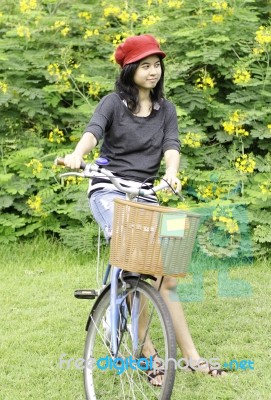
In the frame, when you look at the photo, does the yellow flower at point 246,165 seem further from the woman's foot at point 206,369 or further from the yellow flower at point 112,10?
the woman's foot at point 206,369

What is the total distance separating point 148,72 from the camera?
12.4 feet

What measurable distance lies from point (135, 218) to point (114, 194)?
61cm

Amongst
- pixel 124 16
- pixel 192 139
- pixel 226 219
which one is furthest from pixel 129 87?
pixel 124 16

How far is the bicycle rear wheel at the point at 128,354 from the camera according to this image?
3.21m

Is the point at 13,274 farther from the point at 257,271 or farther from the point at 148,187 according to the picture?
the point at 148,187

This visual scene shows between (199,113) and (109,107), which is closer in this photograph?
(109,107)

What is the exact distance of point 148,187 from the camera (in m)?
3.70

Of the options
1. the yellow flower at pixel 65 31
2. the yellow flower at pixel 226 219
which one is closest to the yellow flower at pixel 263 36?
the yellow flower at pixel 226 219

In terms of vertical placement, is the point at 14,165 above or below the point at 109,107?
below

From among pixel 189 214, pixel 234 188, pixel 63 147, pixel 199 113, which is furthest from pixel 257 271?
pixel 189 214

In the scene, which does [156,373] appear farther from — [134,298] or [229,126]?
[229,126]

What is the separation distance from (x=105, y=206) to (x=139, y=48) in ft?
2.57

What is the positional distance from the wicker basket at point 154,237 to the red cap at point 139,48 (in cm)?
92

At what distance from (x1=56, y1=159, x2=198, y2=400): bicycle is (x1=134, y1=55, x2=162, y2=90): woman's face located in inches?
24.6
